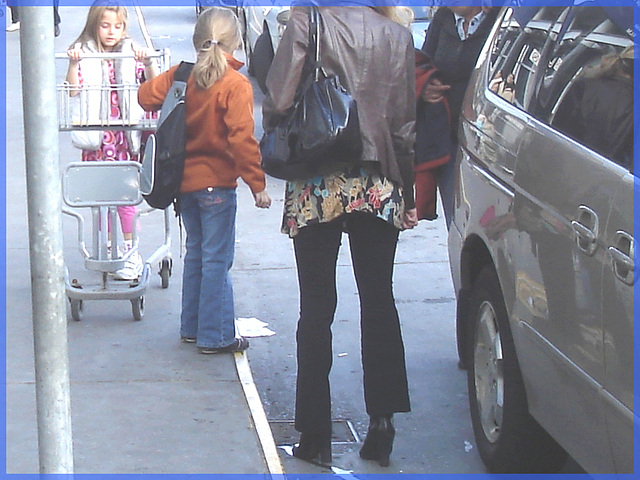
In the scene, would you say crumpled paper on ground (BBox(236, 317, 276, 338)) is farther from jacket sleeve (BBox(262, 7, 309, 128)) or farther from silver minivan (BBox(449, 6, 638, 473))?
jacket sleeve (BBox(262, 7, 309, 128))

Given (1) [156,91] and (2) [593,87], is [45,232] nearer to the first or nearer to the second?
(2) [593,87]

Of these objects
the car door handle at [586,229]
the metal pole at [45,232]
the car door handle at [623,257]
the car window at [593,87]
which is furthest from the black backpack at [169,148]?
the car door handle at [623,257]

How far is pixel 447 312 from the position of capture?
6.80 meters

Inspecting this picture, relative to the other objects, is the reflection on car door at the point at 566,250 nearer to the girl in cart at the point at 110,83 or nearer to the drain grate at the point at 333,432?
the drain grate at the point at 333,432

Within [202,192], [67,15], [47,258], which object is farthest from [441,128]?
[67,15]

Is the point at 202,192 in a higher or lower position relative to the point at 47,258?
lower

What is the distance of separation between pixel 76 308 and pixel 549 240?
11.2ft

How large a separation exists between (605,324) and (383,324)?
58.2 inches

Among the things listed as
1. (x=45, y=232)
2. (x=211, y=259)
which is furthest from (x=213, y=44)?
(x=45, y=232)

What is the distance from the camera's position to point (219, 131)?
18.5 ft

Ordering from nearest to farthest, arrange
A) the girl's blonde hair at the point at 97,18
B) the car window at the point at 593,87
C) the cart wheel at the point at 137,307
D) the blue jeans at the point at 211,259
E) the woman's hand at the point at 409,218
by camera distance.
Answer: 1. the car window at the point at 593,87
2. the woman's hand at the point at 409,218
3. the blue jeans at the point at 211,259
4. the cart wheel at the point at 137,307
5. the girl's blonde hair at the point at 97,18

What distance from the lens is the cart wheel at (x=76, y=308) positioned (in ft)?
21.1

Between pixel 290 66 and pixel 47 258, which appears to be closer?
pixel 47 258

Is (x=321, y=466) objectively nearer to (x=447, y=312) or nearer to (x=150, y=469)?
(x=150, y=469)
